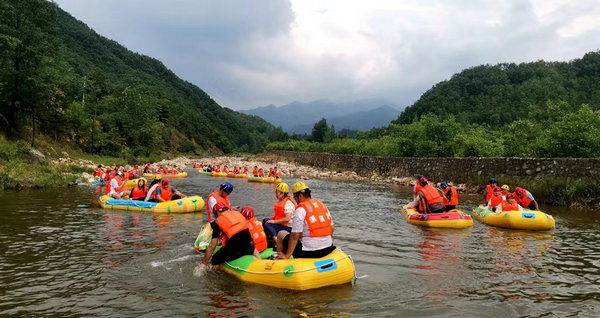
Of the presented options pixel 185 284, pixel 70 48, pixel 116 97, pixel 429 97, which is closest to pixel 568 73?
pixel 429 97

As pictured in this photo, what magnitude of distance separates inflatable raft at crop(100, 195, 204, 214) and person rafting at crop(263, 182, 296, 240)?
763 centimetres

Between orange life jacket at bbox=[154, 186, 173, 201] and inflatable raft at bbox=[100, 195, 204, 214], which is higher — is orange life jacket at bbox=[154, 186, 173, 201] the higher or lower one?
the higher one

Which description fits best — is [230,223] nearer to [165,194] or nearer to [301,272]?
[301,272]

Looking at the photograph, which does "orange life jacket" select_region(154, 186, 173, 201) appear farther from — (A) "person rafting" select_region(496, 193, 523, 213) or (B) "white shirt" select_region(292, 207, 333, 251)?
(A) "person rafting" select_region(496, 193, 523, 213)

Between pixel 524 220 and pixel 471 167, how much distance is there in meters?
14.6

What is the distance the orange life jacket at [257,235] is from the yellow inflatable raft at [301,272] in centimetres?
82

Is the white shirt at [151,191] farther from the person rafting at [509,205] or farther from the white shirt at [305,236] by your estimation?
the person rafting at [509,205]

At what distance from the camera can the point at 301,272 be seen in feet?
24.1

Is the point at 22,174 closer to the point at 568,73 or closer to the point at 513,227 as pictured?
the point at 513,227

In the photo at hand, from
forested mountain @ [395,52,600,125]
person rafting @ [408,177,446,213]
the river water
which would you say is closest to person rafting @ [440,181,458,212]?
person rafting @ [408,177,446,213]

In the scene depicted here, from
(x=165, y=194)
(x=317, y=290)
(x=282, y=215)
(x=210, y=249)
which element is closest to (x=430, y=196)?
(x=282, y=215)

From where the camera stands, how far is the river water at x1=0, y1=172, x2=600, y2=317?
664cm

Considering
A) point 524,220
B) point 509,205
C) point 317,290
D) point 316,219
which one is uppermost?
point 316,219

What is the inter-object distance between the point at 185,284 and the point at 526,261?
7694 millimetres
